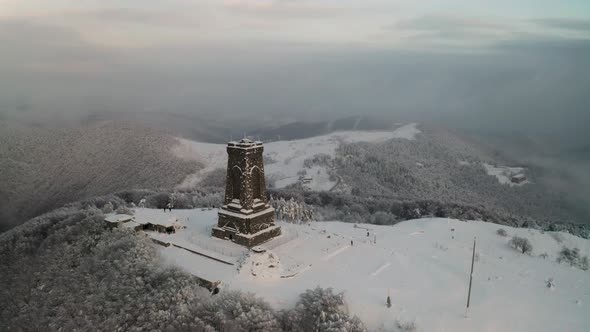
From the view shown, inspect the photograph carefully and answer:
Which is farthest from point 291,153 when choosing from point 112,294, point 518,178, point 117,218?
point 112,294

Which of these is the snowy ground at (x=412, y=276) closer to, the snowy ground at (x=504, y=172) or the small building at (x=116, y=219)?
the small building at (x=116, y=219)

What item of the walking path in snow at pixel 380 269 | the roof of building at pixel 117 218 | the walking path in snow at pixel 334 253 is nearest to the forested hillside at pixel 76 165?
the roof of building at pixel 117 218

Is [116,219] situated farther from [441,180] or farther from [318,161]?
[441,180]

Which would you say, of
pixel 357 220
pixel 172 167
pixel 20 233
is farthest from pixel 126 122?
pixel 357 220

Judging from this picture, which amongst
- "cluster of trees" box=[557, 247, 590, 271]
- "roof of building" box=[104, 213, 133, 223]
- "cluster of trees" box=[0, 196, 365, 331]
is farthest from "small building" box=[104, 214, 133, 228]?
"cluster of trees" box=[557, 247, 590, 271]

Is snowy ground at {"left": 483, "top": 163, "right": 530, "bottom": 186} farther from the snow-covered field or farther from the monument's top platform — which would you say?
the monument's top platform

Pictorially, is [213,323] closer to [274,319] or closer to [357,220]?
[274,319]
